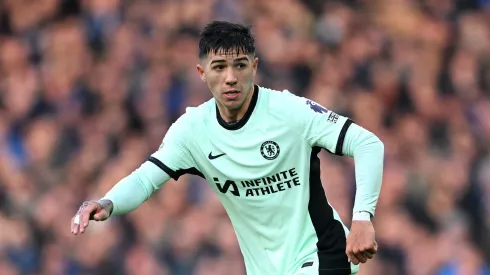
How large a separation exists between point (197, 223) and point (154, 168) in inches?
204

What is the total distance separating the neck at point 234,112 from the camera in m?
6.26

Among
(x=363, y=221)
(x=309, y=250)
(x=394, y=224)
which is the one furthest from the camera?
(x=394, y=224)

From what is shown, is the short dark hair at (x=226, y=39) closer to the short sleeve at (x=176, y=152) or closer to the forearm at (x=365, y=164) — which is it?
the short sleeve at (x=176, y=152)

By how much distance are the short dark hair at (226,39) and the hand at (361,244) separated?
46.3 inches

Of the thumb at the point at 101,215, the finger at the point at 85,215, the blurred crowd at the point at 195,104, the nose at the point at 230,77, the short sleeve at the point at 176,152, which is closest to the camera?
the finger at the point at 85,215

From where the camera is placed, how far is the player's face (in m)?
6.09

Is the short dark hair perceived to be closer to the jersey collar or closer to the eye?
the eye

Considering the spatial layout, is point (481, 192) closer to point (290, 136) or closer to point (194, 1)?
point (194, 1)

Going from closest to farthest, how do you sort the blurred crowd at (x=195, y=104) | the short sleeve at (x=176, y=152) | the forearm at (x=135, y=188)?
the forearm at (x=135, y=188)
the short sleeve at (x=176, y=152)
the blurred crowd at (x=195, y=104)

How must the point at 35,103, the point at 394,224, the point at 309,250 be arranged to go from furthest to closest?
the point at 35,103 < the point at 394,224 < the point at 309,250

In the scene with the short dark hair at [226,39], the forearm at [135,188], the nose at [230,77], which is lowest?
the forearm at [135,188]

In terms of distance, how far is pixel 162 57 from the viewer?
13.3 meters

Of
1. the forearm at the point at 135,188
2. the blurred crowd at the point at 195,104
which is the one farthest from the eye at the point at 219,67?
the blurred crowd at the point at 195,104

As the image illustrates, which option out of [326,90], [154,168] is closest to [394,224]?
[326,90]
